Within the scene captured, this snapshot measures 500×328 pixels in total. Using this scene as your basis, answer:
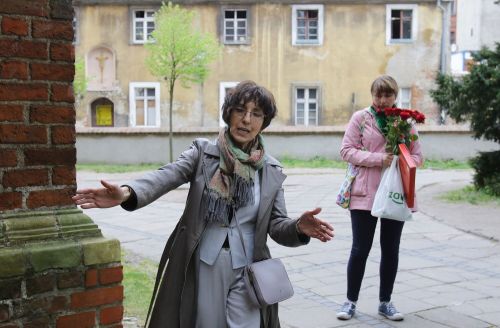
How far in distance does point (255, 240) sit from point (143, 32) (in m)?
26.7

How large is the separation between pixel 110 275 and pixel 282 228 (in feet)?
2.74

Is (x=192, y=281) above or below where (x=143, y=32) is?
below

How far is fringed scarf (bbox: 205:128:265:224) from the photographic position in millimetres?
2883

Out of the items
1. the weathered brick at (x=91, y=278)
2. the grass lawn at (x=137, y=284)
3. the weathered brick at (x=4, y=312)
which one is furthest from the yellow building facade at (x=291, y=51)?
the weathered brick at (x=4, y=312)

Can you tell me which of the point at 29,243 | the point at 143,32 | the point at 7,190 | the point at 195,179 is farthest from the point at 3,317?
the point at 143,32

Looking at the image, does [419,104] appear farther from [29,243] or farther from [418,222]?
[29,243]

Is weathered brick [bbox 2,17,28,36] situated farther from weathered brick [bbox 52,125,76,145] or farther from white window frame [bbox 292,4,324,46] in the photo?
white window frame [bbox 292,4,324,46]

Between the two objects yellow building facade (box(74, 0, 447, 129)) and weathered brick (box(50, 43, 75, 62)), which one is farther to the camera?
yellow building facade (box(74, 0, 447, 129))

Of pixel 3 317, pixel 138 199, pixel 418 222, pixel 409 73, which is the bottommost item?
pixel 418 222

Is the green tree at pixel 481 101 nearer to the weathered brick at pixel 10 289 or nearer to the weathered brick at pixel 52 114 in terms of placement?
the weathered brick at pixel 52 114

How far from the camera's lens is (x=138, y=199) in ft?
8.90

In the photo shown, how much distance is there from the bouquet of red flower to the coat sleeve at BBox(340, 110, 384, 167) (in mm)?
118

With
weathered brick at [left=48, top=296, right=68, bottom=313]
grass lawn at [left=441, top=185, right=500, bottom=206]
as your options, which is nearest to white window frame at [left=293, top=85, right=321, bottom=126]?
grass lawn at [left=441, top=185, right=500, bottom=206]

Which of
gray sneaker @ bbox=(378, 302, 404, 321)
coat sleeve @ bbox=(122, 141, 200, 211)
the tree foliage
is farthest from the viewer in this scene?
the tree foliage
